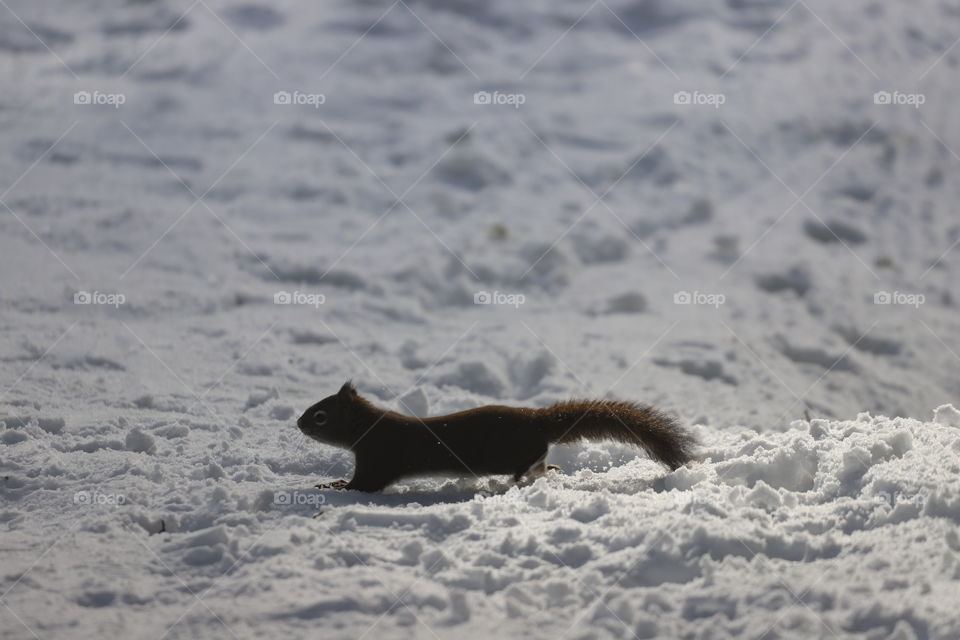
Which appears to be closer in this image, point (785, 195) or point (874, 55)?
point (785, 195)

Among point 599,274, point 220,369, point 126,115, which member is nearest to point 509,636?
point 220,369

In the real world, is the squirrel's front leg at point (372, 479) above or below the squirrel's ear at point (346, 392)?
below

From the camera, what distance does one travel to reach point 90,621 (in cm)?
319

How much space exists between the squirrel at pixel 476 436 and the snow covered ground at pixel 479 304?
0.49ft

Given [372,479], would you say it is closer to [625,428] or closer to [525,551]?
[525,551]

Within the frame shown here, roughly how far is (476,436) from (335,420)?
69cm

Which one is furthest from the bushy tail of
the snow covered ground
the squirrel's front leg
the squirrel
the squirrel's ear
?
the squirrel's ear

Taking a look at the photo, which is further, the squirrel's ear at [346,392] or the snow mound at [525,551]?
the squirrel's ear at [346,392]

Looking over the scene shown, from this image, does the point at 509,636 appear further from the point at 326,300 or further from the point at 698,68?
the point at 698,68

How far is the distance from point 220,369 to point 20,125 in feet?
17.6

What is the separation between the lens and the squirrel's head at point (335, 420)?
4570 millimetres

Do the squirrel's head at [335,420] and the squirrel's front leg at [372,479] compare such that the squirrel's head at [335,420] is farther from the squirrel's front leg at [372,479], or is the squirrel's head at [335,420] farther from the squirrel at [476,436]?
the squirrel's front leg at [372,479]

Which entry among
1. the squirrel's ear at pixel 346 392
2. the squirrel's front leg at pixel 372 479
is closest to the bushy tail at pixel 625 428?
the squirrel's front leg at pixel 372 479

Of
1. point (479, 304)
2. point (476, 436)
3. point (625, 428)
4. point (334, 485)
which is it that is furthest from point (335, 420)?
point (479, 304)
